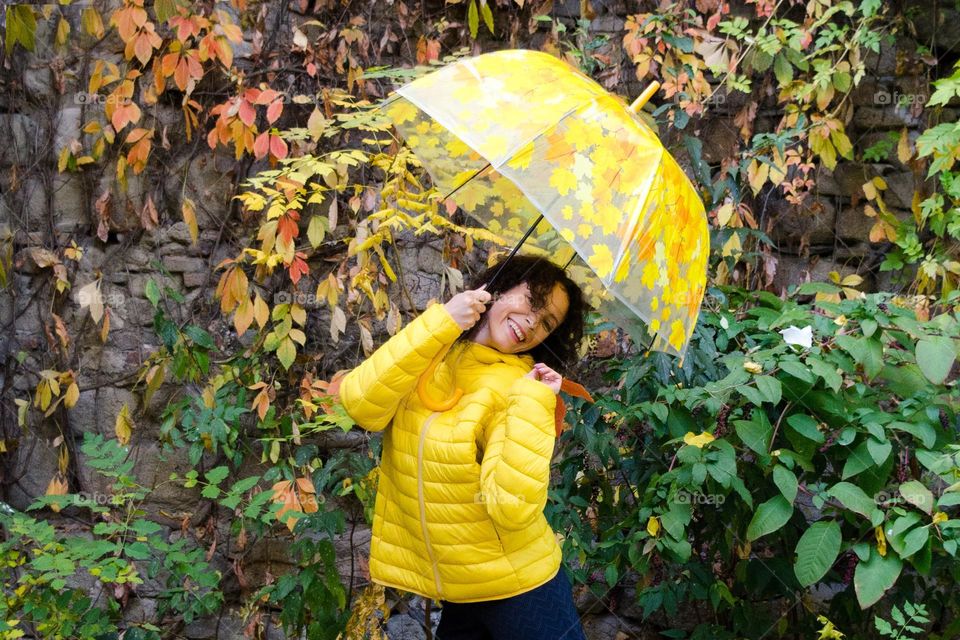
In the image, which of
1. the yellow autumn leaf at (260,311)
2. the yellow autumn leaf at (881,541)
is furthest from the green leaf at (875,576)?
the yellow autumn leaf at (260,311)

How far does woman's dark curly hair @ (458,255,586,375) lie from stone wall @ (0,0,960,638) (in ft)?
3.92

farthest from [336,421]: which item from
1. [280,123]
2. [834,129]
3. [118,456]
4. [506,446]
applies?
[834,129]

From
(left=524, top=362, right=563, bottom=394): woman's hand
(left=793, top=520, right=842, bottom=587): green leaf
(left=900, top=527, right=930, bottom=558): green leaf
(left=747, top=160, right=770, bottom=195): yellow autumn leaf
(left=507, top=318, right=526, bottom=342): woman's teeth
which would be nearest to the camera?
(left=524, top=362, right=563, bottom=394): woman's hand

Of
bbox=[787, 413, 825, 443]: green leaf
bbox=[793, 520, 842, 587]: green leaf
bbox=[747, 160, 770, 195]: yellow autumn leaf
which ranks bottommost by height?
bbox=[793, 520, 842, 587]: green leaf

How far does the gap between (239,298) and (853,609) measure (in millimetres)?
2067

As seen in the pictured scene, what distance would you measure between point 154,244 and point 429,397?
1.76 meters

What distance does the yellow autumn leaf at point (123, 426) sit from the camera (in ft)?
10.3

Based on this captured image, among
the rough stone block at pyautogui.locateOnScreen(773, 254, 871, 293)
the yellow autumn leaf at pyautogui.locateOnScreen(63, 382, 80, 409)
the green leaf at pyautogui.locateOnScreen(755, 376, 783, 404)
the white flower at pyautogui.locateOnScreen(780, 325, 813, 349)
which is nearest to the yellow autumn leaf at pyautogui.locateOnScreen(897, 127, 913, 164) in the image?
the rough stone block at pyautogui.locateOnScreen(773, 254, 871, 293)

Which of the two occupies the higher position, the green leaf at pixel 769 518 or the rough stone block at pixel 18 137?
the rough stone block at pixel 18 137

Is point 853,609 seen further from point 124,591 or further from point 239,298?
point 124,591

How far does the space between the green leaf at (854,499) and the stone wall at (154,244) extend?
1.22 m

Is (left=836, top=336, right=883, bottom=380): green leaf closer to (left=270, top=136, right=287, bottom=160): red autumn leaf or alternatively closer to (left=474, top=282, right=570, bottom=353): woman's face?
(left=474, top=282, right=570, bottom=353): woman's face

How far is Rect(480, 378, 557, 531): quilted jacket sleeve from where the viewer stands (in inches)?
64.4

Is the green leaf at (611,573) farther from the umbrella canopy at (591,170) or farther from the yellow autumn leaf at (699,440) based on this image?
the umbrella canopy at (591,170)
